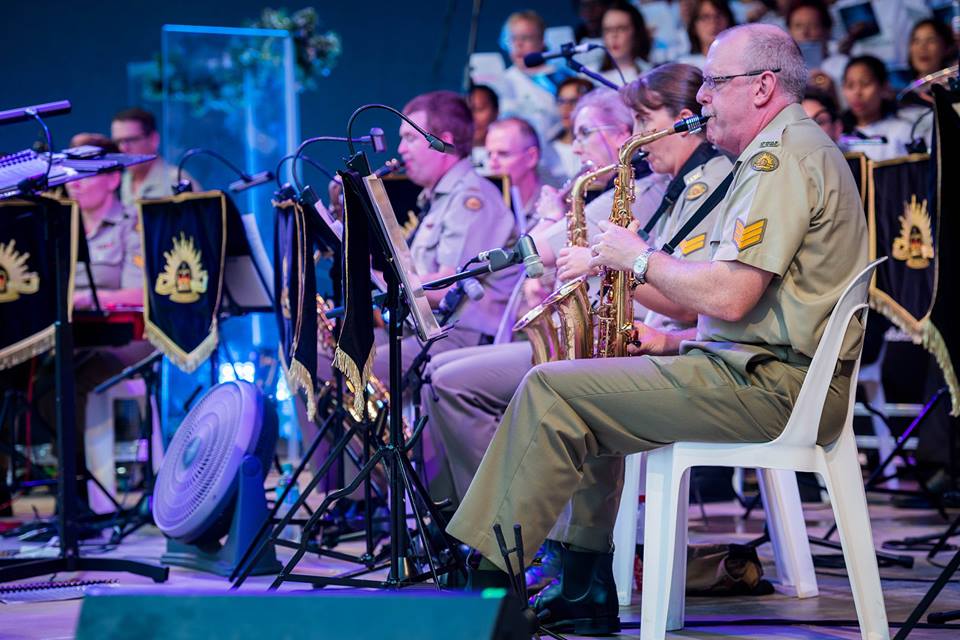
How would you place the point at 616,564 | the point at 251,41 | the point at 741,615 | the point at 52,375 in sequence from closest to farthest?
the point at 741,615
the point at 616,564
the point at 52,375
the point at 251,41

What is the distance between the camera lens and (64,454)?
365 centimetres

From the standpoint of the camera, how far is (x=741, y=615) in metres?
3.08

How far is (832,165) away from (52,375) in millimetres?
3910

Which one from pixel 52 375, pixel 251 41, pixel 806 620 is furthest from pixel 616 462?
pixel 251 41

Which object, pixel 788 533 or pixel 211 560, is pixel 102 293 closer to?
pixel 211 560

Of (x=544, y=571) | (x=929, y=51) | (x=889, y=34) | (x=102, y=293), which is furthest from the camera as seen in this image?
(x=889, y=34)

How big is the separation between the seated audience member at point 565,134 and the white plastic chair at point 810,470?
408cm

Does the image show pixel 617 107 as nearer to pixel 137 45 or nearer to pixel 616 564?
pixel 616 564

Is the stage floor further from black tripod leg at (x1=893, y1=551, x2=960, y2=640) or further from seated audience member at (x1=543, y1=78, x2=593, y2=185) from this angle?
seated audience member at (x1=543, y1=78, x2=593, y2=185)

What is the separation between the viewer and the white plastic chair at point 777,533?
3289 mm

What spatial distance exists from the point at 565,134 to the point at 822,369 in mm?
4467

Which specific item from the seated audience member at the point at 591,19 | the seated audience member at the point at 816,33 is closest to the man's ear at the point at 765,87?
the seated audience member at the point at 816,33

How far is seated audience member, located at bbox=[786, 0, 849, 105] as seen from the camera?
265 inches

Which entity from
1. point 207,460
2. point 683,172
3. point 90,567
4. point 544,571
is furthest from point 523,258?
point 90,567
